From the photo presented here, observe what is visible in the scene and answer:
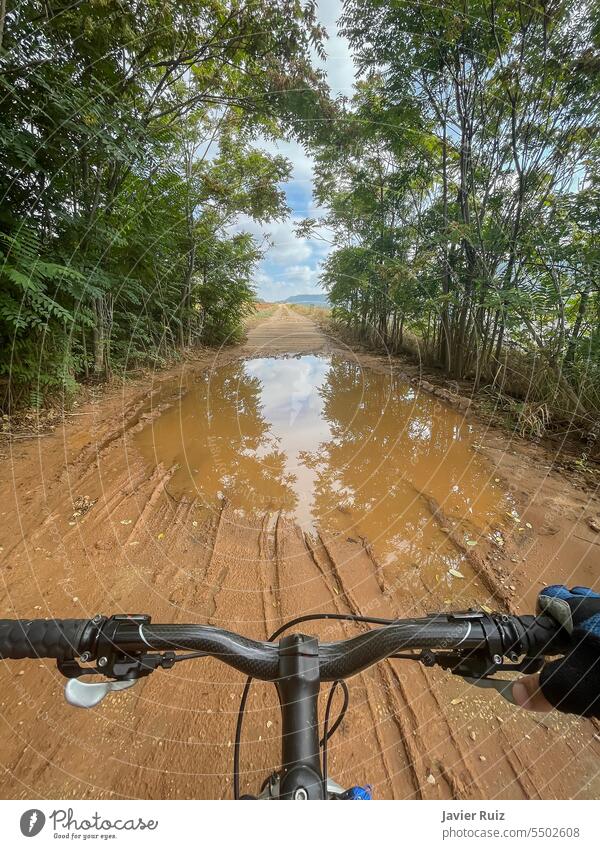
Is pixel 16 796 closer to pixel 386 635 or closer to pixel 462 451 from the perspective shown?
pixel 386 635

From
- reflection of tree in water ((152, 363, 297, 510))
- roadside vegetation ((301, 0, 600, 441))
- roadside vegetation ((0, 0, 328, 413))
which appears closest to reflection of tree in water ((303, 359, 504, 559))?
reflection of tree in water ((152, 363, 297, 510))

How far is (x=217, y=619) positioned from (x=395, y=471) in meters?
2.48

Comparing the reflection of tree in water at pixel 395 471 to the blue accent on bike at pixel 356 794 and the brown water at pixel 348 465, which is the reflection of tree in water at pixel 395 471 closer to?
the brown water at pixel 348 465

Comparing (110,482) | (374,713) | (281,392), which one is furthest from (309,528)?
(281,392)

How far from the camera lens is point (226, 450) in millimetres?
4086

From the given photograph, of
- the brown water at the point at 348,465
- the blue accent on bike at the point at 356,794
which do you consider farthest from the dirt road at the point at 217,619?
the blue accent on bike at the point at 356,794

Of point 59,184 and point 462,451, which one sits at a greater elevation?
point 59,184

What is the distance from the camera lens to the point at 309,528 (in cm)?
268

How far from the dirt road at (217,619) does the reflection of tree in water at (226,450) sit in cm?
29

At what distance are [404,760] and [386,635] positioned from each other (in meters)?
0.94

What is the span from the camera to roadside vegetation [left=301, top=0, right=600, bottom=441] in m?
3.73

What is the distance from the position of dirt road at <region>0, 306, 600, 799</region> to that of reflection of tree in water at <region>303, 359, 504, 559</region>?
33cm
